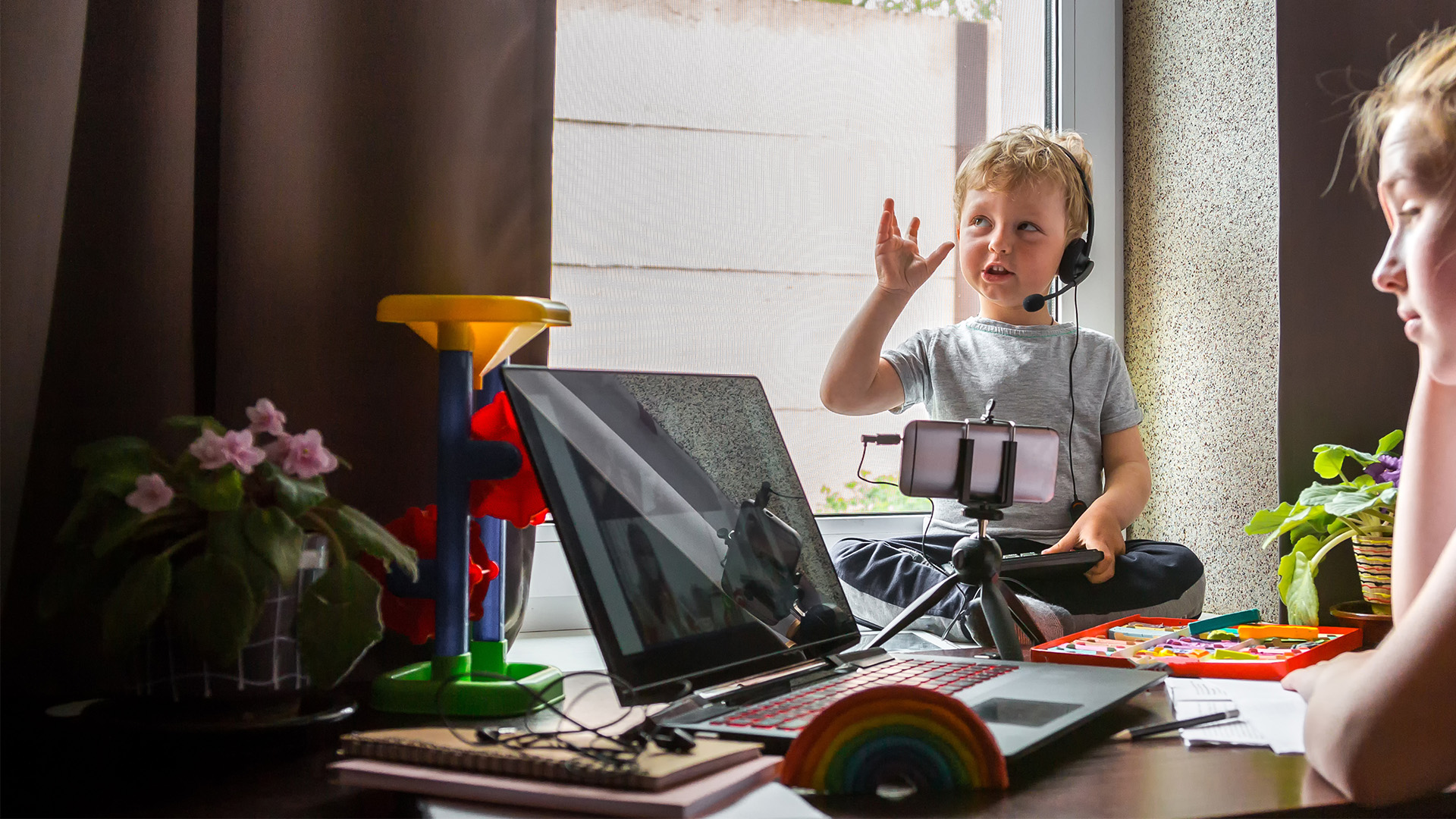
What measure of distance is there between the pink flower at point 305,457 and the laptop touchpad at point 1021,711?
0.45m

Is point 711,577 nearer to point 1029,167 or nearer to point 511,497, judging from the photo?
point 511,497

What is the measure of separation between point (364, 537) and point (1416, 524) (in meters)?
0.72

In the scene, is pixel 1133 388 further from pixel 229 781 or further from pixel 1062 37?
pixel 229 781

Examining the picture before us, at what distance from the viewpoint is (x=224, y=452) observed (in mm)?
646

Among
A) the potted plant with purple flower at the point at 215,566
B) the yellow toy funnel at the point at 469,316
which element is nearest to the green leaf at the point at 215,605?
the potted plant with purple flower at the point at 215,566

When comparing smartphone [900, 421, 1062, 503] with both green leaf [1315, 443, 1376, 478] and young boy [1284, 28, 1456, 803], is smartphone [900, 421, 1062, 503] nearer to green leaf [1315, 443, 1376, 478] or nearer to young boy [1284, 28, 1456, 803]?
young boy [1284, 28, 1456, 803]

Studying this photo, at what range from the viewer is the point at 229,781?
1.90 feet

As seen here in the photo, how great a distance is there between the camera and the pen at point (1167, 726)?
642 mm

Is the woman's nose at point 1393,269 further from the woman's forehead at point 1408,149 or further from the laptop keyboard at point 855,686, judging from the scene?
the laptop keyboard at point 855,686

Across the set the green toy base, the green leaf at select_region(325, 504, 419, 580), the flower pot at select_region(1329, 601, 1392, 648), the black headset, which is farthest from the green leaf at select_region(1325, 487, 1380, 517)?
the green leaf at select_region(325, 504, 419, 580)

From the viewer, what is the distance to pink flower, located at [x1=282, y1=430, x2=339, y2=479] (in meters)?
0.69

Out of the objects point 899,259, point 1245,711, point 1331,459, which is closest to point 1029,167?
point 899,259

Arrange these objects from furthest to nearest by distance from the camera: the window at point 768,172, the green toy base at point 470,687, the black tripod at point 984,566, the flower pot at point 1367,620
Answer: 1. the window at point 768,172
2. the flower pot at point 1367,620
3. the black tripod at point 984,566
4. the green toy base at point 470,687

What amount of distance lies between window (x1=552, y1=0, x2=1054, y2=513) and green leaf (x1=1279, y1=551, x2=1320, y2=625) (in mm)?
486
